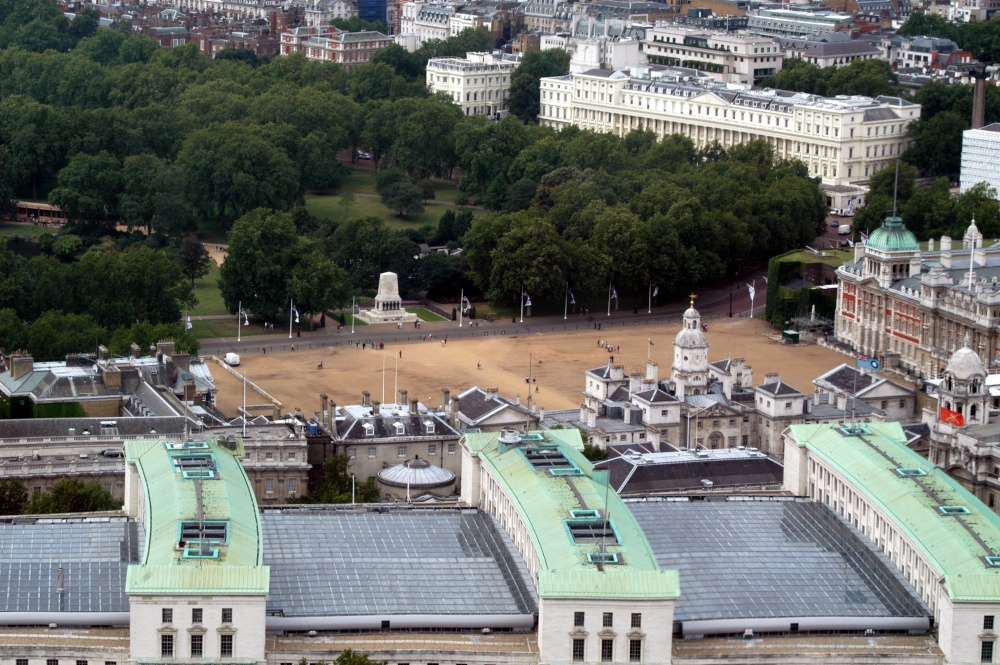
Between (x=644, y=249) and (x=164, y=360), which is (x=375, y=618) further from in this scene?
(x=644, y=249)

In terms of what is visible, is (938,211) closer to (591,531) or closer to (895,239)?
(895,239)

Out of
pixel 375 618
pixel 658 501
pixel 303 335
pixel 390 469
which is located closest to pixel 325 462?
pixel 390 469

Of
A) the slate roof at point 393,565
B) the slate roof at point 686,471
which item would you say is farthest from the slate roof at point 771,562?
the slate roof at point 686,471

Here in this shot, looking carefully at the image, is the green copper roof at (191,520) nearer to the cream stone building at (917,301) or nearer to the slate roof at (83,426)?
the slate roof at (83,426)

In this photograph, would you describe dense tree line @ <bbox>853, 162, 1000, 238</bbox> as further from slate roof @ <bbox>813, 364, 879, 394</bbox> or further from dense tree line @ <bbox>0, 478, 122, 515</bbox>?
dense tree line @ <bbox>0, 478, 122, 515</bbox>

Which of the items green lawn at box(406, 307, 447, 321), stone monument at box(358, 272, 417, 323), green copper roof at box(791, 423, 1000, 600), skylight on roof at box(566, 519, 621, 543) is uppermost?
skylight on roof at box(566, 519, 621, 543)

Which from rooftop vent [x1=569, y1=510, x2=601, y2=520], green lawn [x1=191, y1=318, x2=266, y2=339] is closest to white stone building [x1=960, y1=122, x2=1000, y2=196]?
green lawn [x1=191, y1=318, x2=266, y2=339]
